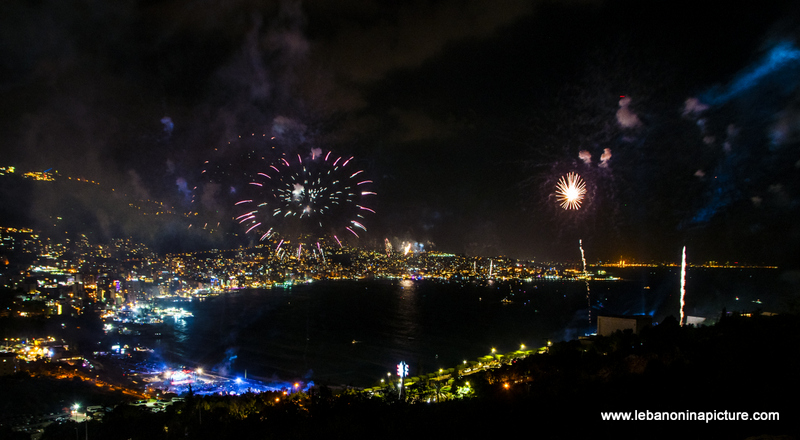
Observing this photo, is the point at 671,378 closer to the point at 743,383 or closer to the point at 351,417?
the point at 743,383

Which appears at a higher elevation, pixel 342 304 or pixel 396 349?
pixel 342 304

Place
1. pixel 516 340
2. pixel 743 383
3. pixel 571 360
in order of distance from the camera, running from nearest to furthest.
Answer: pixel 743 383 → pixel 571 360 → pixel 516 340

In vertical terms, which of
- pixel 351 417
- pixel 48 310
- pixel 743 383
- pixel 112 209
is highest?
pixel 112 209

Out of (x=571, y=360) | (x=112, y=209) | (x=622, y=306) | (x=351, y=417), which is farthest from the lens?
(x=622, y=306)

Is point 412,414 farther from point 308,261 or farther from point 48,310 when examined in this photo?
point 308,261

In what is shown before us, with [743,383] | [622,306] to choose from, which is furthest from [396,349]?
[622,306]

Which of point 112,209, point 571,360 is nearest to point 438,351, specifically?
point 571,360

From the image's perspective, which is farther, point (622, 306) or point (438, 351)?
point (622, 306)
